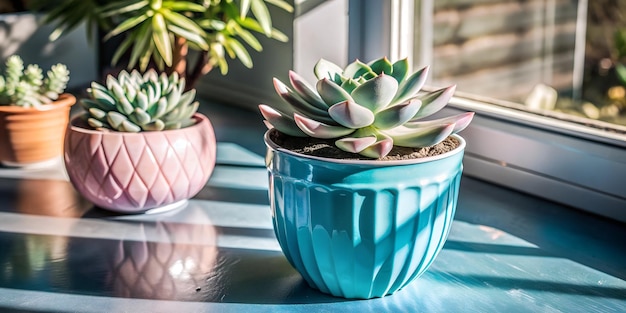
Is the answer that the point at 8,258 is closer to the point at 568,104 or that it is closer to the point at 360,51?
the point at 360,51

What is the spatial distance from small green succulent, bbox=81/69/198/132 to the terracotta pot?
21 cm

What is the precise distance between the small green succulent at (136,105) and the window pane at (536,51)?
554 millimetres

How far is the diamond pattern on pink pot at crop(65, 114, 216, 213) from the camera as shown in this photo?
87 centimetres

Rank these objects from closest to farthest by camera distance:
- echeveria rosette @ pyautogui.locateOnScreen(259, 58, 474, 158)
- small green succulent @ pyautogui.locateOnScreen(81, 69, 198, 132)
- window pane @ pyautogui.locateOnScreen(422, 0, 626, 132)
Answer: echeveria rosette @ pyautogui.locateOnScreen(259, 58, 474, 158)
small green succulent @ pyautogui.locateOnScreen(81, 69, 198, 132)
window pane @ pyautogui.locateOnScreen(422, 0, 626, 132)

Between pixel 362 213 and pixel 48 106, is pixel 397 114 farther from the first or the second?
pixel 48 106

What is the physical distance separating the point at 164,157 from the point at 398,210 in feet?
1.17

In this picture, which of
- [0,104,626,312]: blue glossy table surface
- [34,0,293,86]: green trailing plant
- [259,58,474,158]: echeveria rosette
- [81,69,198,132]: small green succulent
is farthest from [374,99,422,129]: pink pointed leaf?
[34,0,293,86]: green trailing plant

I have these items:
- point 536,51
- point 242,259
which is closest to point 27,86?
point 242,259

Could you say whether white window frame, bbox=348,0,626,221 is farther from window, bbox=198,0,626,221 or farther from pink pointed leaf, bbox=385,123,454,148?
pink pointed leaf, bbox=385,123,454,148

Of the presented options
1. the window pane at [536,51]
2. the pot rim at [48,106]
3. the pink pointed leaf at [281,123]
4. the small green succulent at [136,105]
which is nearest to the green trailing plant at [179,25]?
the pot rim at [48,106]

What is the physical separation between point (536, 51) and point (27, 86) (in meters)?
1.46

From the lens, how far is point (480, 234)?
0.87 metres

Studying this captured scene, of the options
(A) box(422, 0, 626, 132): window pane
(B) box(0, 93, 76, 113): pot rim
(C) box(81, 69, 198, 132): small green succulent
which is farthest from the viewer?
(A) box(422, 0, 626, 132): window pane

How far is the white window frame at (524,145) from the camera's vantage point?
90 centimetres
